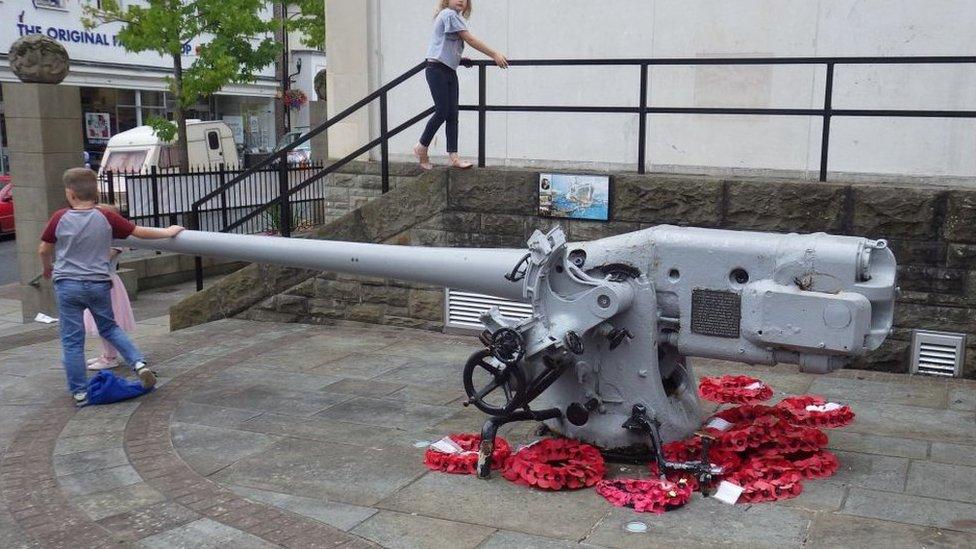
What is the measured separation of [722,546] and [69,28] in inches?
1224

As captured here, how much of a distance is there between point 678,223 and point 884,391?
2.04 metres

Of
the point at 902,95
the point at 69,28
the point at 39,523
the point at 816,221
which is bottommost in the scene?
the point at 39,523

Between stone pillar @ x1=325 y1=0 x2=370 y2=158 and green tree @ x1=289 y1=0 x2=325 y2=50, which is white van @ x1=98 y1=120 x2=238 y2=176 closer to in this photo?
green tree @ x1=289 y1=0 x2=325 y2=50

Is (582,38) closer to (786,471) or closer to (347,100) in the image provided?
(347,100)

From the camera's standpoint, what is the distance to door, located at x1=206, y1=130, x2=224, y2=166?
79.5 ft

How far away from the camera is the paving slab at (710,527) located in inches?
170

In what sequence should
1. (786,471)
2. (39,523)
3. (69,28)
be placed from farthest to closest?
(69,28), (786,471), (39,523)

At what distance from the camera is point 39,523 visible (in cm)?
466

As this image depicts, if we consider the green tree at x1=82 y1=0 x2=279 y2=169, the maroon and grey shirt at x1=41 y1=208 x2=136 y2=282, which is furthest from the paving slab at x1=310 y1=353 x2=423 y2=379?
the green tree at x1=82 y1=0 x2=279 y2=169

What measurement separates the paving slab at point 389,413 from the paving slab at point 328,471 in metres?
0.48

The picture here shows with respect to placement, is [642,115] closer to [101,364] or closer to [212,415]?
[212,415]

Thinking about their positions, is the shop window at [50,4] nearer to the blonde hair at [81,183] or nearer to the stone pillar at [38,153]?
the stone pillar at [38,153]

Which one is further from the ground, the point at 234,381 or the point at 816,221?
the point at 816,221

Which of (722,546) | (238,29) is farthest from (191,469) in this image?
(238,29)
